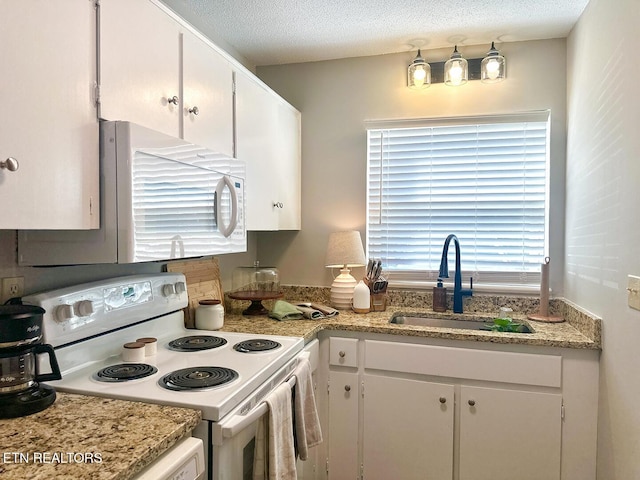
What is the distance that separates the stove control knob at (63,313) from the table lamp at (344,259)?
149 cm

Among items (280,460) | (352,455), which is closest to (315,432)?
(280,460)

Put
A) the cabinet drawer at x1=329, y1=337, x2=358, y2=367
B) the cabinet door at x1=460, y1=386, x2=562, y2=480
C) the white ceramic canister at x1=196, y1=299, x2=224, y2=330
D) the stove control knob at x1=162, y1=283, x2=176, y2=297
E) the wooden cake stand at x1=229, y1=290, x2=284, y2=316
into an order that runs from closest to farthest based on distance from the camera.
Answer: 1. the stove control knob at x1=162, y1=283, x2=176, y2=297
2. the cabinet door at x1=460, y1=386, x2=562, y2=480
3. the white ceramic canister at x1=196, y1=299, x2=224, y2=330
4. the cabinet drawer at x1=329, y1=337, x2=358, y2=367
5. the wooden cake stand at x1=229, y1=290, x2=284, y2=316

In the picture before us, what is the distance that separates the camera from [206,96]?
179 centimetres

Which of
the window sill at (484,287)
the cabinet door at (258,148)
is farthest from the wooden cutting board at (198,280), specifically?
the window sill at (484,287)

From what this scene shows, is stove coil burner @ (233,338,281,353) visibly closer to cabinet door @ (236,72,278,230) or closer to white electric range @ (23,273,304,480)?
white electric range @ (23,273,304,480)

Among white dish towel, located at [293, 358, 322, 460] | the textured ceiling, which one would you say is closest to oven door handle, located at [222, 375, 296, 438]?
white dish towel, located at [293, 358, 322, 460]

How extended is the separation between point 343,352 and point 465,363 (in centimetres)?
58

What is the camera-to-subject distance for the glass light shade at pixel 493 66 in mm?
2439

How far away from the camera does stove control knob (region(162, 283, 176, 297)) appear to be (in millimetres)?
1858

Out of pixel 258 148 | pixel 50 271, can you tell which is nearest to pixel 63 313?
pixel 50 271

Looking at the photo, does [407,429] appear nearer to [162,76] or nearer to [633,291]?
[633,291]

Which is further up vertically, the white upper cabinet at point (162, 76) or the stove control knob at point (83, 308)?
the white upper cabinet at point (162, 76)

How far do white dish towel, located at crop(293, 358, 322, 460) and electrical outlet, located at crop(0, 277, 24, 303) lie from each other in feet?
3.12
